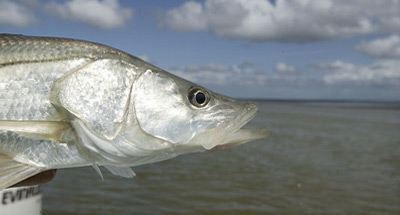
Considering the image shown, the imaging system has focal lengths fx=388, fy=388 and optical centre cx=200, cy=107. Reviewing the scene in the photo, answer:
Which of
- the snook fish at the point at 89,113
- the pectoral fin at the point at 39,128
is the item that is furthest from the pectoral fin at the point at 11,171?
the pectoral fin at the point at 39,128

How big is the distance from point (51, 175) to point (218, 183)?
6.60 m

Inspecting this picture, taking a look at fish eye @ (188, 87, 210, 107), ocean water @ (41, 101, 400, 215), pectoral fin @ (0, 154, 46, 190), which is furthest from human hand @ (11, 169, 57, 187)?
ocean water @ (41, 101, 400, 215)

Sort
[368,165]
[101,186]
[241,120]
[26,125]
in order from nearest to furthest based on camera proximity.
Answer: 1. [26,125]
2. [241,120]
3. [101,186]
4. [368,165]

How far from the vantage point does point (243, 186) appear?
8.80 metres

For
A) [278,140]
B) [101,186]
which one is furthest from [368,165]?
[101,186]

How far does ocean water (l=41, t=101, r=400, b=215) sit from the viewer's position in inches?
295

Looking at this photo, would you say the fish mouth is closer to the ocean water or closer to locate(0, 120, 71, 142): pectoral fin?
locate(0, 120, 71, 142): pectoral fin

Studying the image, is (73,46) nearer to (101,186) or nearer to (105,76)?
(105,76)

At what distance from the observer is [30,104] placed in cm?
196

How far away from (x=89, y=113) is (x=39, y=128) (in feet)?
0.82

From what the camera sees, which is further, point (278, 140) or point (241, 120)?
point (278, 140)

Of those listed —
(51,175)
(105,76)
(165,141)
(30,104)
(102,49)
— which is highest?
(102,49)

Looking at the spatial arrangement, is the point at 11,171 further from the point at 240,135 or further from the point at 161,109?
the point at 240,135

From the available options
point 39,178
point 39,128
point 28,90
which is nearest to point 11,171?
point 39,128
